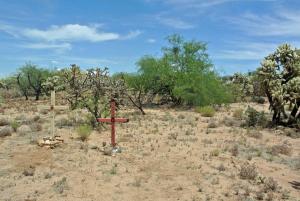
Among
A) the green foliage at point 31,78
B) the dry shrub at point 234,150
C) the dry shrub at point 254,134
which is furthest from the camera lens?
the green foliage at point 31,78

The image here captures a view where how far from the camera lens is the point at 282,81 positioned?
2323 cm

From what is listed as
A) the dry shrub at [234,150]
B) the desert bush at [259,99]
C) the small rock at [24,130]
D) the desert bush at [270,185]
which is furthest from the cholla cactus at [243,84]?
the desert bush at [270,185]

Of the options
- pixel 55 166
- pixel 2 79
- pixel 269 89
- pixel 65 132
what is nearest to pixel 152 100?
pixel 269 89

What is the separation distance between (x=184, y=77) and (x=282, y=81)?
11.6 m

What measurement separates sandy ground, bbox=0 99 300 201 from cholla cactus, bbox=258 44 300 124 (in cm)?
333

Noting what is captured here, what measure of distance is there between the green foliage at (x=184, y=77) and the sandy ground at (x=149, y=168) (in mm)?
13836

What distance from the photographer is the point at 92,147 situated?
1586 cm

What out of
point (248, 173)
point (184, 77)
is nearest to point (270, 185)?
point (248, 173)

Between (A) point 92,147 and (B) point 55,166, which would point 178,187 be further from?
(A) point 92,147

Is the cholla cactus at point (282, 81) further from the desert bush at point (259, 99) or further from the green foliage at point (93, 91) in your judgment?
the desert bush at point (259, 99)

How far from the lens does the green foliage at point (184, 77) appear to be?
3334 centimetres

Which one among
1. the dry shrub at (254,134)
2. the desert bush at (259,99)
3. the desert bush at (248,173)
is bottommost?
the desert bush at (248,173)

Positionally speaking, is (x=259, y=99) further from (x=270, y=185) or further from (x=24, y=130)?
(x=270, y=185)

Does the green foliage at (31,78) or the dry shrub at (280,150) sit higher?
the green foliage at (31,78)
